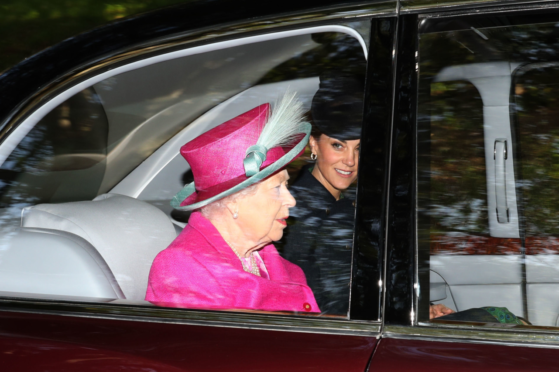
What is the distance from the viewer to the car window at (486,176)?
125cm

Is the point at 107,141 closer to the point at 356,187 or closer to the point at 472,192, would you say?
the point at 356,187

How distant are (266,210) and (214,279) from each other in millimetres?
230

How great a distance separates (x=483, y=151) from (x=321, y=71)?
0.45 m

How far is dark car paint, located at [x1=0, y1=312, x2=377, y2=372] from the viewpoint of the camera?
1.07 metres

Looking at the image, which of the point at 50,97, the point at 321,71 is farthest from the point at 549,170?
the point at 50,97

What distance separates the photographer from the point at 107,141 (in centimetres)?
196

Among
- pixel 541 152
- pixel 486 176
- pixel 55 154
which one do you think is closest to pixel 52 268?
pixel 55 154

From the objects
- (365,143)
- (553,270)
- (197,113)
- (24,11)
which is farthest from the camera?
(24,11)

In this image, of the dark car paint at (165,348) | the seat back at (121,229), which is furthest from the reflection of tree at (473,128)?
the seat back at (121,229)

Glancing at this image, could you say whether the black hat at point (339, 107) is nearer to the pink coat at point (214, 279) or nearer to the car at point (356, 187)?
the car at point (356, 187)

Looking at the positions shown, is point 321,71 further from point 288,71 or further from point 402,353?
point 402,353

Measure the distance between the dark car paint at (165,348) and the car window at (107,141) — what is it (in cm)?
11

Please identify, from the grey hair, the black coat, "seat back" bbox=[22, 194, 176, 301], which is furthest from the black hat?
"seat back" bbox=[22, 194, 176, 301]

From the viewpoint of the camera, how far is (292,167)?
1.50m
